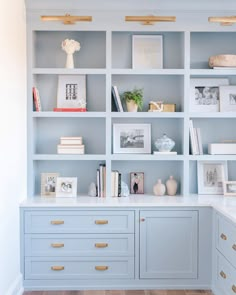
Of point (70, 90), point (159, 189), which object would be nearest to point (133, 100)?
point (70, 90)

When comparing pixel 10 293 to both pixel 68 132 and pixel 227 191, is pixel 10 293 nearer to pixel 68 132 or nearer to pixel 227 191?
pixel 68 132

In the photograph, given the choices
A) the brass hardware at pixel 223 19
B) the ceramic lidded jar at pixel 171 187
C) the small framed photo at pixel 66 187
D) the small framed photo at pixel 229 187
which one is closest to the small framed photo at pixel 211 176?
the small framed photo at pixel 229 187

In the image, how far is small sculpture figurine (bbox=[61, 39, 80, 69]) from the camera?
4188 mm

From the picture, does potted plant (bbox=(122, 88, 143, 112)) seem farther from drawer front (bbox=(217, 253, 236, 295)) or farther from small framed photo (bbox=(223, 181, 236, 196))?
drawer front (bbox=(217, 253, 236, 295))

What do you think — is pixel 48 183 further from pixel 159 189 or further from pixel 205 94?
pixel 205 94

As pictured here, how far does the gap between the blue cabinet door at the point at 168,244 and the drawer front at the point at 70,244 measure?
16cm

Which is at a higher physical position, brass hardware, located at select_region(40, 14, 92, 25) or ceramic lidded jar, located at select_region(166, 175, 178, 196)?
brass hardware, located at select_region(40, 14, 92, 25)

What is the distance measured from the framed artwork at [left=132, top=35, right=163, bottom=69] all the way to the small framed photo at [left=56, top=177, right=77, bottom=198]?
49.3 inches

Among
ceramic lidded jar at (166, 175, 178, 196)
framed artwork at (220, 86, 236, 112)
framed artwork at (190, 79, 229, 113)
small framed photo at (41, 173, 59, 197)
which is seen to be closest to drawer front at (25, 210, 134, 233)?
small framed photo at (41, 173, 59, 197)

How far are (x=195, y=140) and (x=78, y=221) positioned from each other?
4.36 ft

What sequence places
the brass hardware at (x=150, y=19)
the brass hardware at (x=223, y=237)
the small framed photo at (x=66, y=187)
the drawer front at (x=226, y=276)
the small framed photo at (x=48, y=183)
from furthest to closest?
the small framed photo at (x=48, y=183) < the small framed photo at (x=66, y=187) < the brass hardware at (x=150, y=19) < the brass hardware at (x=223, y=237) < the drawer front at (x=226, y=276)

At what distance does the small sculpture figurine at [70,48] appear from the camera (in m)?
4.19

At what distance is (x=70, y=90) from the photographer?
4359mm

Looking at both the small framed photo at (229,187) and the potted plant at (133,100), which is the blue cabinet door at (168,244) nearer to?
the small framed photo at (229,187)
